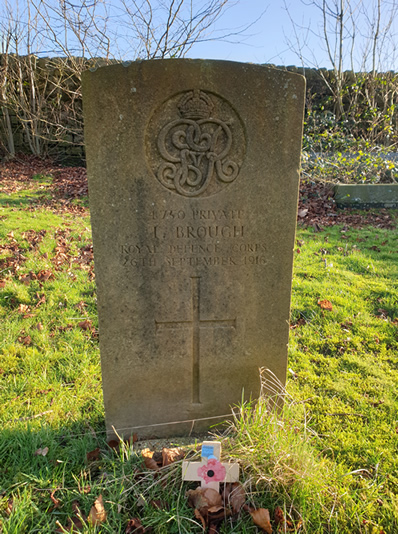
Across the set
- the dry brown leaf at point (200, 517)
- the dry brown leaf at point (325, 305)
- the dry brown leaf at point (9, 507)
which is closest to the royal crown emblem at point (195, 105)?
the dry brown leaf at point (200, 517)

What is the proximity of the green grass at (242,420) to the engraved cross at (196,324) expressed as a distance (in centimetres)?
44

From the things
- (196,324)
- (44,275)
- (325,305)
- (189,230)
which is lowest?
(325,305)

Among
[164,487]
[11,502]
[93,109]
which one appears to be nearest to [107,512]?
[164,487]

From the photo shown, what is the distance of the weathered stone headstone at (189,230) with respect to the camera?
6.36ft

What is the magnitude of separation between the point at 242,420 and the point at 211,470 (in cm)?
32

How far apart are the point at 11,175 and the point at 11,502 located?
9.29 m

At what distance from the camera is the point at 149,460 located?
214 cm

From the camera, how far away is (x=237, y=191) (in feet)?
6.92

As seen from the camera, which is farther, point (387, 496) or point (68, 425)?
point (68, 425)

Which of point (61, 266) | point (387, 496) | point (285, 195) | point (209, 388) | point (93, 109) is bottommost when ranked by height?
point (387, 496)

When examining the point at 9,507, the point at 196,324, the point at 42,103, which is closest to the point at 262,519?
the point at 196,324

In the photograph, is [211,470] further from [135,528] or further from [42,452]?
[42,452]

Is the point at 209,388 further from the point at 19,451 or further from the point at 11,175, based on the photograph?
the point at 11,175

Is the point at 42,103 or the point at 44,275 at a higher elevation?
the point at 42,103
